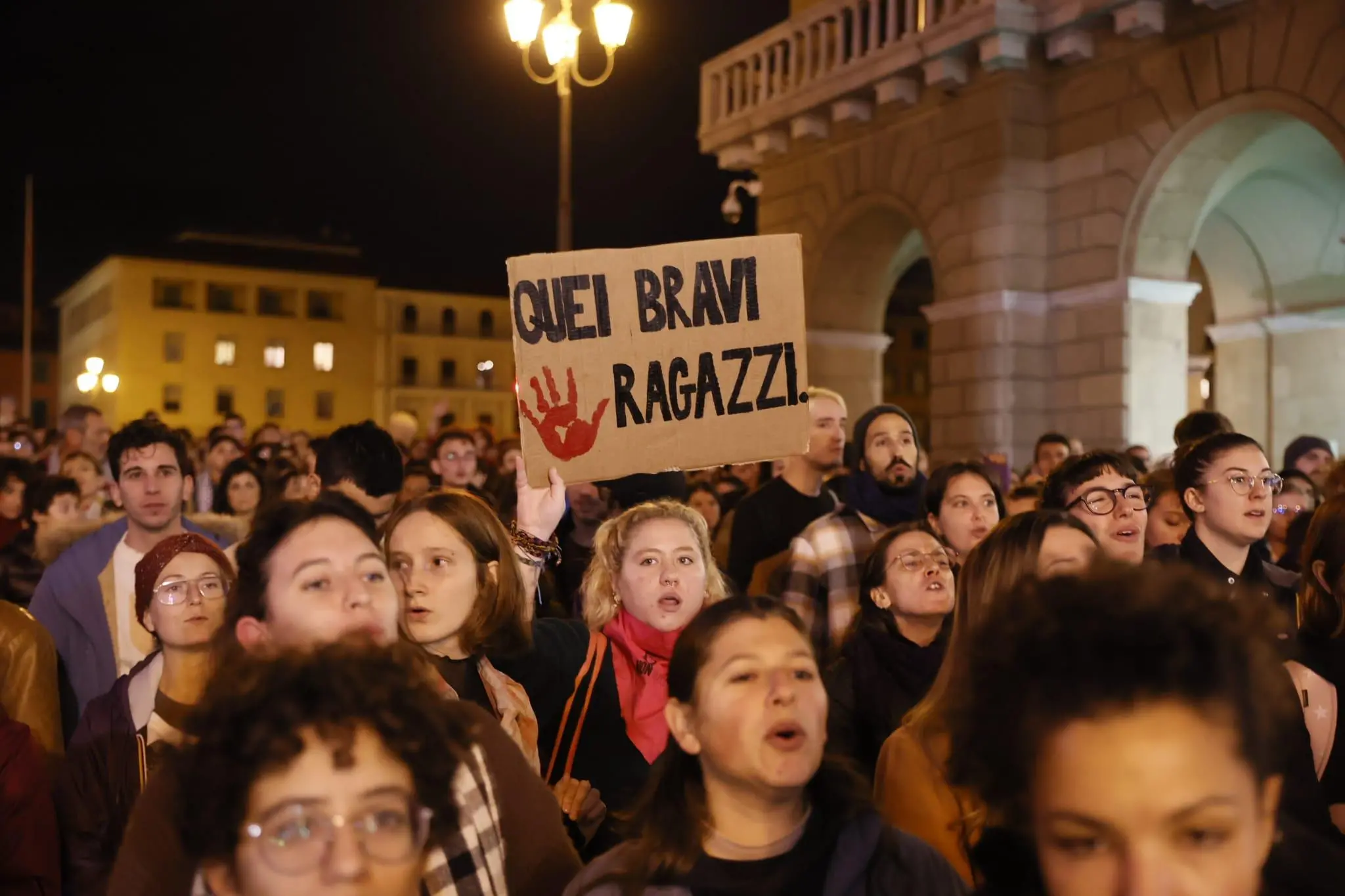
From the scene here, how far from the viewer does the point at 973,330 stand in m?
14.4

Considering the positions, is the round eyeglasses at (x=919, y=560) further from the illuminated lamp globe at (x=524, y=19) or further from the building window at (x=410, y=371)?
the building window at (x=410, y=371)

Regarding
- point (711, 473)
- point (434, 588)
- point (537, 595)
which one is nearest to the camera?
point (434, 588)

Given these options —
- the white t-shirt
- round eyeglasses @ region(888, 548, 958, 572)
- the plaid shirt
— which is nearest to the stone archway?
the plaid shirt

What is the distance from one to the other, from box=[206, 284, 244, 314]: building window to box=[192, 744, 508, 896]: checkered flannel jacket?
7190 cm

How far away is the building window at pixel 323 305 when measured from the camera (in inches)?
2842

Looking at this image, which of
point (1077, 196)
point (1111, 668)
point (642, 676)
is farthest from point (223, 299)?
point (1111, 668)

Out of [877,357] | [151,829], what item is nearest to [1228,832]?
[151,829]

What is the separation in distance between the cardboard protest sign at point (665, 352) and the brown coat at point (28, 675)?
1.86 m

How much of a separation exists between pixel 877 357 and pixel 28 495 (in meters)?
13.0

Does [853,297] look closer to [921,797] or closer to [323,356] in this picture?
[921,797]

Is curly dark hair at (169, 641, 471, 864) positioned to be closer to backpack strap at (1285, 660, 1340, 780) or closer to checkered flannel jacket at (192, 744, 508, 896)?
checkered flannel jacket at (192, 744, 508, 896)

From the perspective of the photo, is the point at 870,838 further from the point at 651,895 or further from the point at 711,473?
the point at 711,473

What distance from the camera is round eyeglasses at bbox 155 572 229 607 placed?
136 inches

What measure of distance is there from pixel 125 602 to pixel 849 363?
46.1 ft
